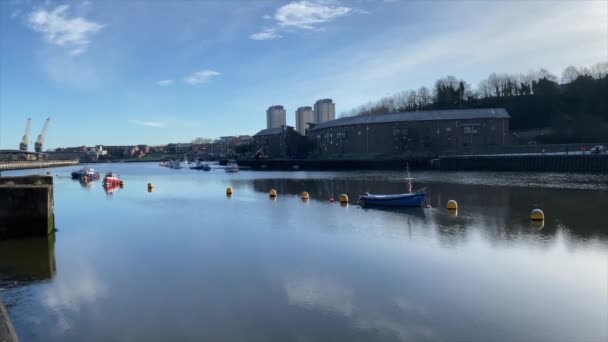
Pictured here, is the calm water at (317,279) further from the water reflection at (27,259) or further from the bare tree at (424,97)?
the bare tree at (424,97)

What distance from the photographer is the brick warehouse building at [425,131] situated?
7475 centimetres

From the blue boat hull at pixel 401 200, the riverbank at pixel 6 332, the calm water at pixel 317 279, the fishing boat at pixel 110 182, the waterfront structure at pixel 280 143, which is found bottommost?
the calm water at pixel 317 279

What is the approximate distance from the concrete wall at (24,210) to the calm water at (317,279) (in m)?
0.67

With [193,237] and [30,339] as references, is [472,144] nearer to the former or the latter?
[193,237]

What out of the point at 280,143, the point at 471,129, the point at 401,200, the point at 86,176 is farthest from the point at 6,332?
the point at 280,143

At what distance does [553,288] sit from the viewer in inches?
426

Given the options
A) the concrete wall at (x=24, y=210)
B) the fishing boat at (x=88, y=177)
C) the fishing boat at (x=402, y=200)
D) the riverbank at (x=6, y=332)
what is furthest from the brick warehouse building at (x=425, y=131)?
the riverbank at (x=6, y=332)

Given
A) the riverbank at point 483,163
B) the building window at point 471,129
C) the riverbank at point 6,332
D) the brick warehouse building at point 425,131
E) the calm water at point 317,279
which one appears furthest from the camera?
the building window at point 471,129

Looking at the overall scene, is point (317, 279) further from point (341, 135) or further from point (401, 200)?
point (341, 135)

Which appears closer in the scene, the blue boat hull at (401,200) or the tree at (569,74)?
the blue boat hull at (401,200)

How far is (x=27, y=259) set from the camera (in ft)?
46.4

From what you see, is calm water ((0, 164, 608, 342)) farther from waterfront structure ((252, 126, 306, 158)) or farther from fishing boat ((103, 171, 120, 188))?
waterfront structure ((252, 126, 306, 158))

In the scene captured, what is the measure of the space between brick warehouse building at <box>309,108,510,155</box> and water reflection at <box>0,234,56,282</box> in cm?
6496

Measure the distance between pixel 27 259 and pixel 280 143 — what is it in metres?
99.8
